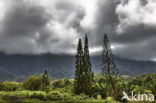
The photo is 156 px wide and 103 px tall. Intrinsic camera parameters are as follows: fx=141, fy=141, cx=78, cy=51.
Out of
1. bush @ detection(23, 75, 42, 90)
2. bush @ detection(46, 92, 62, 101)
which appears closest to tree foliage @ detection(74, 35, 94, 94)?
bush @ detection(23, 75, 42, 90)

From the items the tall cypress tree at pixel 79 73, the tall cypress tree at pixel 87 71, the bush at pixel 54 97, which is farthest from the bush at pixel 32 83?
the bush at pixel 54 97

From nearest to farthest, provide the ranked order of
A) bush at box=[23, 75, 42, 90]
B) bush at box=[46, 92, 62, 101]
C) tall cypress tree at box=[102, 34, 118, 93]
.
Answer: bush at box=[46, 92, 62, 101] < tall cypress tree at box=[102, 34, 118, 93] < bush at box=[23, 75, 42, 90]

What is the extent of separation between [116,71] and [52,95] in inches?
758

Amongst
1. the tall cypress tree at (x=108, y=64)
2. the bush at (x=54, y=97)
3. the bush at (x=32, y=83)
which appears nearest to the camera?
the bush at (x=54, y=97)

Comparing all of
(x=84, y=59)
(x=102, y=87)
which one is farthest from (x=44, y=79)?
(x=102, y=87)

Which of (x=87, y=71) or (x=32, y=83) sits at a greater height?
(x=87, y=71)

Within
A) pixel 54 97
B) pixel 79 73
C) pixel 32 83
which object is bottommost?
pixel 54 97

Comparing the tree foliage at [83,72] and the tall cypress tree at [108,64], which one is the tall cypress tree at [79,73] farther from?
the tall cypress tree at [108,64]

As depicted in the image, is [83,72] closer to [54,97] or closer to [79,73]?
[79,73]

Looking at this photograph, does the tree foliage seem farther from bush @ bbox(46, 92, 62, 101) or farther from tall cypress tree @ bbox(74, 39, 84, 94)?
bush @ bbox(46, 92, 62, 101)

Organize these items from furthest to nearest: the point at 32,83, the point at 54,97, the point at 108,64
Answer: the point at 32,83 < the point at 108,64 < the point at 54,97

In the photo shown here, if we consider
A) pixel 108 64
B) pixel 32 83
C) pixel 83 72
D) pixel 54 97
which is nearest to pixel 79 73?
pixel 83 72

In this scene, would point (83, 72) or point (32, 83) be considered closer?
point (83, 72)

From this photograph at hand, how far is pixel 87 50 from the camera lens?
144 feet
